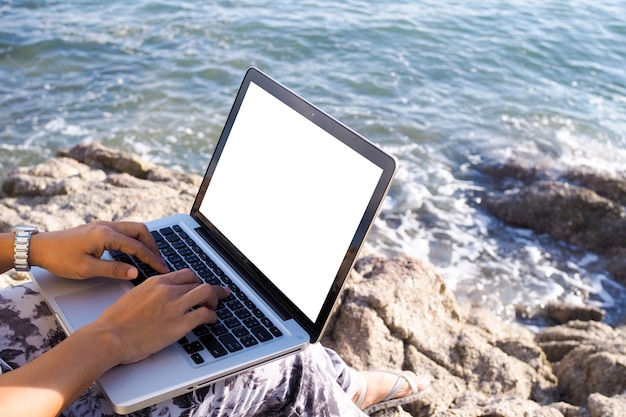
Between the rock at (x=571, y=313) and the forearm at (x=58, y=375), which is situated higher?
the forearm at (x=58, y=375)

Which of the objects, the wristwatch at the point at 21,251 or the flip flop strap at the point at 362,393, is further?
the flip flop strap at the point at 362,393

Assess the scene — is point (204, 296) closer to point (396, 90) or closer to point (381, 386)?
point (381, 386)

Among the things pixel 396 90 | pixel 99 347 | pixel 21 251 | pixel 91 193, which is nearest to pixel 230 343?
pixel 99 347

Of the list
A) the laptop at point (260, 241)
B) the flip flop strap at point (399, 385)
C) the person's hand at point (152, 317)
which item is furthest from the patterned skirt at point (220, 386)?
the flip flop strap at point (399, 385)

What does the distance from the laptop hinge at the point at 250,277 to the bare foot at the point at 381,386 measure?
65 cm

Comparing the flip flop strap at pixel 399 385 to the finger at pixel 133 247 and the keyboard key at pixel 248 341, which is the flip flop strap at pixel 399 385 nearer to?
the keyboard key at pixel 248 341

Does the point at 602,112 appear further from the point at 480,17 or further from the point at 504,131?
the point at 480,17

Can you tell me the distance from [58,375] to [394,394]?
145 centimetres

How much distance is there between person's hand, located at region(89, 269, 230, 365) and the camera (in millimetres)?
1556

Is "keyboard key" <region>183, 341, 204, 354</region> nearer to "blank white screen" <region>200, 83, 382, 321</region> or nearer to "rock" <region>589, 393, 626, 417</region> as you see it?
"blank white screen" <region>200, 83, 382, 321</region>

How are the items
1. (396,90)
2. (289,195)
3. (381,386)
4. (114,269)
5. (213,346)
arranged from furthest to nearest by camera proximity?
1. (396,90)
2. (381,386)
3. (289,195)
4. (114,269)
5. (213,346)

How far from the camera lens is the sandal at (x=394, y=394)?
7.93ft

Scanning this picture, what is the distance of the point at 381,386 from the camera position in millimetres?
2512

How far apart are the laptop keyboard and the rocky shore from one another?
11.5 inches
